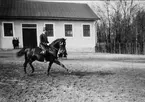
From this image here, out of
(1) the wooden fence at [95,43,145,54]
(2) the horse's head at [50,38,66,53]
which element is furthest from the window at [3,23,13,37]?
(2) the horse's head at [50,38,66,53]

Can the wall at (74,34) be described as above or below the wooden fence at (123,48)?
above

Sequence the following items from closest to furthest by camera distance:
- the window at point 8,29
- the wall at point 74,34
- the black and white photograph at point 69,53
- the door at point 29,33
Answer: the black and white photograph at point 69,53 < the window at point 8,29 < the wall at point 74,34 < the door at point 29,33

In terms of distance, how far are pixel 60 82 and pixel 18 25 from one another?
700 inches

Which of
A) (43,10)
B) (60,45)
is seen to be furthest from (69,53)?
(60,45)

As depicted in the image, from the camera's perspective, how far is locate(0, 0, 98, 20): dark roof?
23812 mm

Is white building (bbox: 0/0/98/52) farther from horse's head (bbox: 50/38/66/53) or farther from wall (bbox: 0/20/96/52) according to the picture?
horse's head (bbox: 50/38/66/53)

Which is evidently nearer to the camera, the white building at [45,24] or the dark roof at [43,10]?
the white building at [45,24]

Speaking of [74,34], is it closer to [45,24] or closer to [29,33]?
[45,24]

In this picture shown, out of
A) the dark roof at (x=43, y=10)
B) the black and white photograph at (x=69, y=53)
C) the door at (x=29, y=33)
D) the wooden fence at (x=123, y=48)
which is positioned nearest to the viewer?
the black and white photograph at (x=69, y=53)

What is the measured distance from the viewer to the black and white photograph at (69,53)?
6.50m

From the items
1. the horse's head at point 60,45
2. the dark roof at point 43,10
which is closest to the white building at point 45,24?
the dark roof at point 43,10

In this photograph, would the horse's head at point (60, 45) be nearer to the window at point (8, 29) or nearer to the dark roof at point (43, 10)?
the dark roof at point (43, 10)

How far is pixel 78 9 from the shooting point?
91.6 feet

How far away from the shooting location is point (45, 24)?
961 inches
